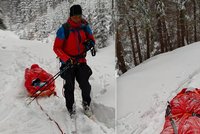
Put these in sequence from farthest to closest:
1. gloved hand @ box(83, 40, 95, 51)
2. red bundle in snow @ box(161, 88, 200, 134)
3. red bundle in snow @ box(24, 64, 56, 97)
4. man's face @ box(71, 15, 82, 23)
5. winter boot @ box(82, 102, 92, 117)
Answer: red bundle in snow @ box(24, 64, 56, 97)
winter boot @ box(82, 102, 92, 117)
gloved hand @ box(83, 40, 95, 51)
man's face @ box(71, 15, 82, 23)
red bundle in snow @ box(161, 88, 200, 134)

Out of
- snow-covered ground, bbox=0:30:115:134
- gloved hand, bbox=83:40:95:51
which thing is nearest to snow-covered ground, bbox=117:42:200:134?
snow-covered ground, bbox=0:30:115:134

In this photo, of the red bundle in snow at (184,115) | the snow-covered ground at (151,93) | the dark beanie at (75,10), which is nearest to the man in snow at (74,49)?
the dark beanie at (75,10)

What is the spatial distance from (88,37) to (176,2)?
56.2 ft

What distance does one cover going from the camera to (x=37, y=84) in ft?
20.9

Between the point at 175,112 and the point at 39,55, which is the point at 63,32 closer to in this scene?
the point at 175,112

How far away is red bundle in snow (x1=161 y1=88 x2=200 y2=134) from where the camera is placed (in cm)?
388

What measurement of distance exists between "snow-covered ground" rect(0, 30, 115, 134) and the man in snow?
32cm

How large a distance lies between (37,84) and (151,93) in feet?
15.1

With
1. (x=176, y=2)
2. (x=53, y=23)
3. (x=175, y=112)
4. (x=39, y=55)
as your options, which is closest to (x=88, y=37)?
(x=175, y=112)

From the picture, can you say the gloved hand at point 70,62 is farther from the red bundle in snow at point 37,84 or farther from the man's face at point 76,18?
the red bundle in snow at point 37,84

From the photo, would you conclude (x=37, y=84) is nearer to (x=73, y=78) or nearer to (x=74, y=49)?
(x=73, y=78)

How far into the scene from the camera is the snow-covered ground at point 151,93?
7.64m

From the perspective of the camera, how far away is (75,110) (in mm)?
5344

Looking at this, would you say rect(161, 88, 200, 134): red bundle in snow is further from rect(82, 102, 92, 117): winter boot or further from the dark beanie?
the dark beanie
